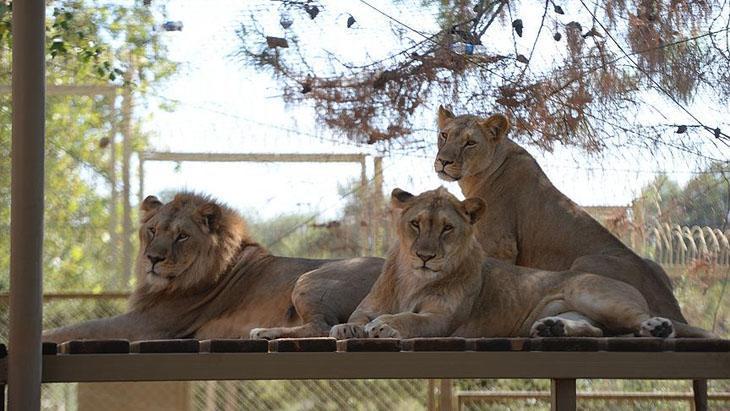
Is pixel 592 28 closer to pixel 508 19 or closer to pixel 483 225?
pixel 508 19

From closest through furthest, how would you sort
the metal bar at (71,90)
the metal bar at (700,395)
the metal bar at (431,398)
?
the metal bar at (700,395), the metal bar at (431,398), the metal bar at (71,90)

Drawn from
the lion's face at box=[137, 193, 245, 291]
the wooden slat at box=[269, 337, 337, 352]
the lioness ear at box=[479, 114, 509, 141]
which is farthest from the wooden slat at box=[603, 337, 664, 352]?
the lion's face at box=[137, 193, 245, 291]

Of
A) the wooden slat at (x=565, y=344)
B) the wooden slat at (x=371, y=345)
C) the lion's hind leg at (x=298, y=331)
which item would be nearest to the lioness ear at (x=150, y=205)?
the lion's hind leg at (x=298, y=331)

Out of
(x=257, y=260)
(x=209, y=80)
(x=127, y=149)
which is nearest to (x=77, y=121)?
(x=127, y=149)

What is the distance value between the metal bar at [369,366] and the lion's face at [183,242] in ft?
4.26

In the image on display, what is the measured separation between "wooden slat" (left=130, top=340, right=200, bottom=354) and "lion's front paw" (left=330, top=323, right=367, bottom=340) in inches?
23.6

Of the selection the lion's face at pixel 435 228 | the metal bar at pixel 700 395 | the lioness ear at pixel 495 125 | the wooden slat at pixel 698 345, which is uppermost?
the lioness ear at pixel 495 125

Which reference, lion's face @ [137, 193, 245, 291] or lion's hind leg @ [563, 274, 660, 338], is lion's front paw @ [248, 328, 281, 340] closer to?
lion's face @ [137, 193, 245, 291]

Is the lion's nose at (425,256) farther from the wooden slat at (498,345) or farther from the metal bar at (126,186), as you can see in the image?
the metal bar at (126,186)

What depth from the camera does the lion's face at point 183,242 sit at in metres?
5.41

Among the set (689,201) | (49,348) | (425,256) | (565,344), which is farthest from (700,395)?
(689,201)

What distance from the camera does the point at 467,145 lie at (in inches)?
229

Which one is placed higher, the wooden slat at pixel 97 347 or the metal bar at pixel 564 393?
the wooden slat at pixel 97 347

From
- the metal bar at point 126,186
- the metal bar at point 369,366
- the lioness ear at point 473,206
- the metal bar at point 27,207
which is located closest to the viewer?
the metal bar at point 27,207
